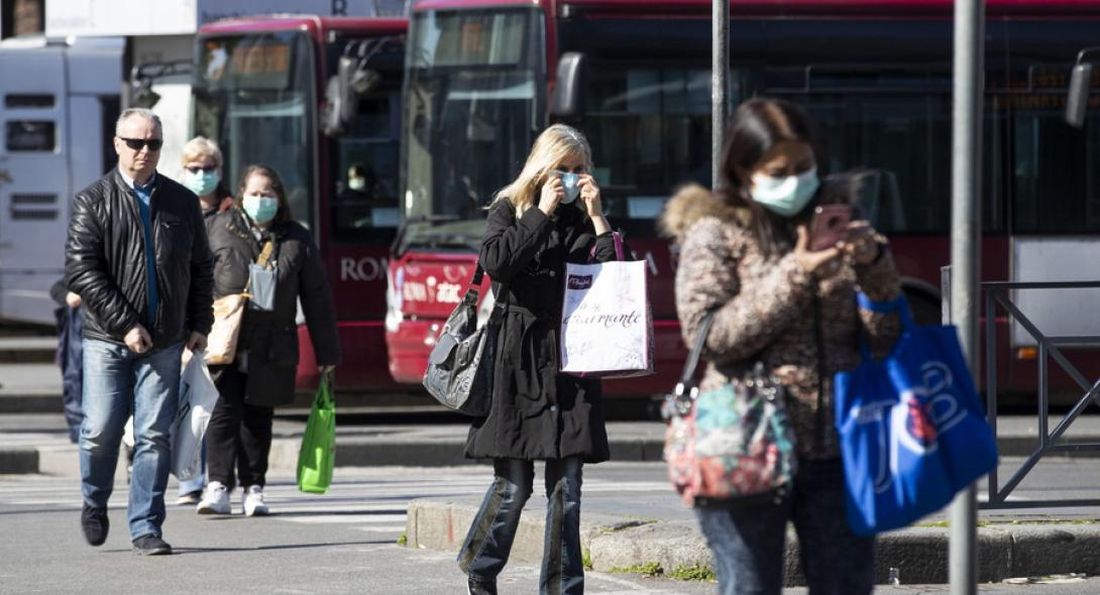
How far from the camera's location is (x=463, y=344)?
676cm

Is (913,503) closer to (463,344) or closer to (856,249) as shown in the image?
(856,249)

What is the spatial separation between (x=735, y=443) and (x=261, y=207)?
237 inches

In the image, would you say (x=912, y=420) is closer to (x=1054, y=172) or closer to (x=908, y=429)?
(x=908, y=429)

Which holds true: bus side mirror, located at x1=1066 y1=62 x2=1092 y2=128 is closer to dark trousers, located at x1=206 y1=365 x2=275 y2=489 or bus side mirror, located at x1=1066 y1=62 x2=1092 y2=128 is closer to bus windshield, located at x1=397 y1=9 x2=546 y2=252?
bus windshield, located at x1=397 y1=9 x2=546 y2=252

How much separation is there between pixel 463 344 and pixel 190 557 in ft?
7.70

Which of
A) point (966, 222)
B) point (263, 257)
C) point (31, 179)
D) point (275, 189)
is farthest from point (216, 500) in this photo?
point (31, 179)

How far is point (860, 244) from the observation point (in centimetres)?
439

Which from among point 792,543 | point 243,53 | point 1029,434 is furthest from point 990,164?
point 792,543

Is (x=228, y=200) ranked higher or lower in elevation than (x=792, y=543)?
higher

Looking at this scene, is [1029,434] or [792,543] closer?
[792,543]

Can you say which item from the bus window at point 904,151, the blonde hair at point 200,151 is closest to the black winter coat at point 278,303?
the blonde hair at point 200,151

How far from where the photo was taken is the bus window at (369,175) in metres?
16.0

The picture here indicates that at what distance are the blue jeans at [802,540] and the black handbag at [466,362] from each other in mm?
2296

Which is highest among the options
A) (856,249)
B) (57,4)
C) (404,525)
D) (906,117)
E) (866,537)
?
(57,4)
